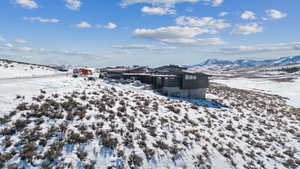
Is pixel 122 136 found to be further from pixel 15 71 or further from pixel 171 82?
pixel 15 71

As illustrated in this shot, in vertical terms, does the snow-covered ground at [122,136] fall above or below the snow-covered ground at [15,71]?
below

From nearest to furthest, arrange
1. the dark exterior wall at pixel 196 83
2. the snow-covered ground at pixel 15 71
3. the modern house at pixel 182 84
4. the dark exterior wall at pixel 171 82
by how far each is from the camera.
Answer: the snow-covered ground at pixel 15 71 < the dark exterior wall at pixel 171 82 < the modern house at pixel 182 84 < the dark exterior wall at pixel 196 83

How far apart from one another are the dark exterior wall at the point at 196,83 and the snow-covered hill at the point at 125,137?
30.7 feet

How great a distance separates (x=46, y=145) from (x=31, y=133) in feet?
3.88

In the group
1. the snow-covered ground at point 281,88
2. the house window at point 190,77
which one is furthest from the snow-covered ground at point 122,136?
the snow-covered ground at point 281,88

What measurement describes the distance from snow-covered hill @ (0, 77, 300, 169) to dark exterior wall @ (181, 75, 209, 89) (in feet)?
30.7

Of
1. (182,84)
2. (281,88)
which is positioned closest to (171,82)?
(182,84)

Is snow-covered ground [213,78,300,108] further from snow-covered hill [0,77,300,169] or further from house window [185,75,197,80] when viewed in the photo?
→ snow-covered hill [0,77,300,169]

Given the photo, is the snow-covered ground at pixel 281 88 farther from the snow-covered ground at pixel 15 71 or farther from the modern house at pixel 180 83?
the snow-covered ground at pixel 15 71

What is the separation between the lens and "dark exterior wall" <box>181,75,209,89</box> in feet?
90.4

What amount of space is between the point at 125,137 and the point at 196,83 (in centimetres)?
1973

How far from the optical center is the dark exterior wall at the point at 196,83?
27562 mm

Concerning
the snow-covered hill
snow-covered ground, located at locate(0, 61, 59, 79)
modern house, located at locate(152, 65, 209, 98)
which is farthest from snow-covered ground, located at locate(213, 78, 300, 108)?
snow-covered ground, located at locate(0, 61, 59, 79)

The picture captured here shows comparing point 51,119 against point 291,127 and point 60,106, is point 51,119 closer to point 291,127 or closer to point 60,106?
point 60,106
